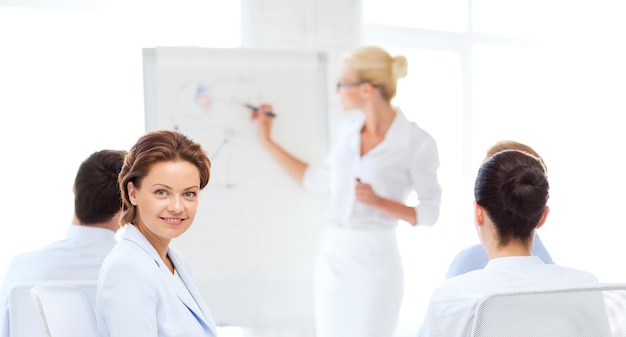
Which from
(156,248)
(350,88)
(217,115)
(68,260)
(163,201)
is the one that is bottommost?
(68,260)

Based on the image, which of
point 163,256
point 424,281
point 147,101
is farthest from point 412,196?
point 163,256

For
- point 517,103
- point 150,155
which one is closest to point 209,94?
point 150,155

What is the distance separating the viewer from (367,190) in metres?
3.22

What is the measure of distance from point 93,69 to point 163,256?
1931 millimetres

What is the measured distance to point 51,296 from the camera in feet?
4.88

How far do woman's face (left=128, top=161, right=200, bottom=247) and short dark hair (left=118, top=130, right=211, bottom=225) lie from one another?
0.04 feet

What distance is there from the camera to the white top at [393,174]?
129 inches

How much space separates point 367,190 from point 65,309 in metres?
1.84

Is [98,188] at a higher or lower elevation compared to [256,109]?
lower

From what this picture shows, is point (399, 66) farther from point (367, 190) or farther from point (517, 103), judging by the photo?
point (517, 103)

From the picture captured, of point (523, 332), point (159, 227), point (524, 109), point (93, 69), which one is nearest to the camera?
A: point (523, 332)

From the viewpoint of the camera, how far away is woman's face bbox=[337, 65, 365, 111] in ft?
11.0

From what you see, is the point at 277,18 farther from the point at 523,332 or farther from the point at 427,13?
the point at 523,332

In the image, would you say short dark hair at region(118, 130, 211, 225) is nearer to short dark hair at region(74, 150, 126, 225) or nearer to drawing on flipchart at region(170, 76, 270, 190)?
short dark hair at region(74, 150, 126, 225)
